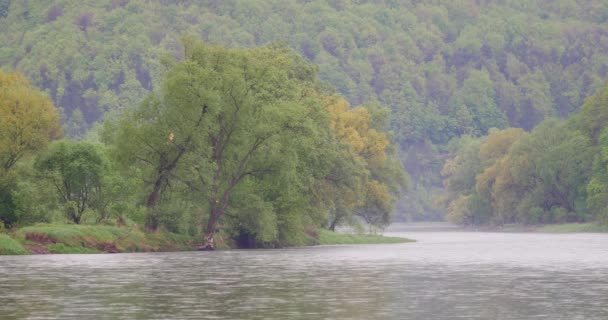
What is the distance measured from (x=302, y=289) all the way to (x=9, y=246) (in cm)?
3309

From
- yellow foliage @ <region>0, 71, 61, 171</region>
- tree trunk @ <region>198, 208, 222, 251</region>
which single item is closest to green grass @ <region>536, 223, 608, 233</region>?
tree trunk @ <region>198, 208, 222, 251</region>

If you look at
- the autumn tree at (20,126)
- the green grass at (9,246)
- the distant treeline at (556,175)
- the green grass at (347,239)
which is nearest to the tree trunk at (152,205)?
the autumn tree at (20,126)

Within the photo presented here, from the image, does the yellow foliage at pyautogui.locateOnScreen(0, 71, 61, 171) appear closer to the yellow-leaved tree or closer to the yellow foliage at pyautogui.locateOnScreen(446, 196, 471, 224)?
the yellow-leaved tree

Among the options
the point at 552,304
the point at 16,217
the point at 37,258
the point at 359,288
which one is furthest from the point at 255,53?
the point at 552,304

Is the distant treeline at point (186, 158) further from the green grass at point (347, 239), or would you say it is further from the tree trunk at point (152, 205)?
the green grass at point (347, 239)

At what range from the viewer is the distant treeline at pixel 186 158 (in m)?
82.2

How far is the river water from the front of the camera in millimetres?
34281

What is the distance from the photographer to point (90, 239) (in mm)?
77500

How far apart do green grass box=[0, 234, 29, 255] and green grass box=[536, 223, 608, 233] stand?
289 feet

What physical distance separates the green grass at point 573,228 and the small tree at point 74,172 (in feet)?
255

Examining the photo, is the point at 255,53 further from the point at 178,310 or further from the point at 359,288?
the point at 178,310

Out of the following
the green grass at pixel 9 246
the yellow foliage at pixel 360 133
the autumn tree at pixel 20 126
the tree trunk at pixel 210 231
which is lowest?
the green grass at pixel 9 246

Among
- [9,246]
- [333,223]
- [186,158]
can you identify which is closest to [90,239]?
[9,246]

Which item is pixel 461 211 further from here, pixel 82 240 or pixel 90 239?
pixel 82 240
